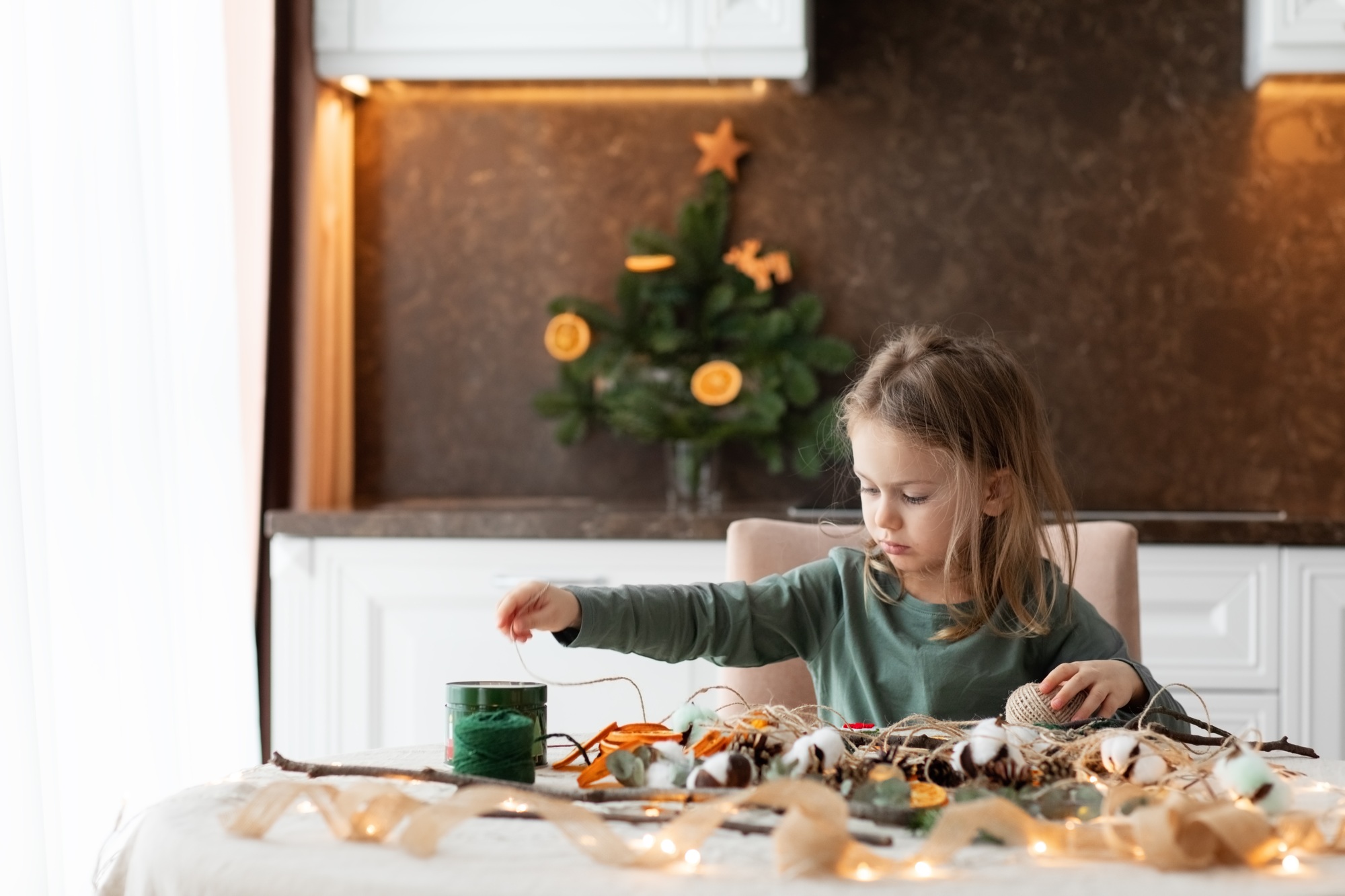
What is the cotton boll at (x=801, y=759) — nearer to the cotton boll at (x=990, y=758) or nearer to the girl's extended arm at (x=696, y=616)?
the cotton boll at (x=990, y=758)

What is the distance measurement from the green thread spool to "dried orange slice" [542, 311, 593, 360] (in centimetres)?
168

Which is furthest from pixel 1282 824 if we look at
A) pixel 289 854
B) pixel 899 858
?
pixel 289 854

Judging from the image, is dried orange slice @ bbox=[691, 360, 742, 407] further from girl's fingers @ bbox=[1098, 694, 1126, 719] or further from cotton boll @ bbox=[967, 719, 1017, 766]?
cotton boll @ bbox=[967, 719, 1017, 766]

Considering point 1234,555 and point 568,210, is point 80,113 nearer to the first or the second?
point 568,210

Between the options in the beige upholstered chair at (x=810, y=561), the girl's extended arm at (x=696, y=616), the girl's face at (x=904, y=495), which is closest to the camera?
the girl's extended arm at (x=696, y=616)

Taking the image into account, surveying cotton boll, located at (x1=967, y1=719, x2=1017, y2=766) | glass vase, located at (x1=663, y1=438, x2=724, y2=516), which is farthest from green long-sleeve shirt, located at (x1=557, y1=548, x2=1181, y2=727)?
glass vase, located at (x1=663, y1=438, x2=724, y2=516)

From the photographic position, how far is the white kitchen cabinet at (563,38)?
2.27m

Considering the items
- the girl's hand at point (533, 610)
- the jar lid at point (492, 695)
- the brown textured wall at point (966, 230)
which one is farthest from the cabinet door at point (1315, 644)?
the jar lid at point (492, 695)

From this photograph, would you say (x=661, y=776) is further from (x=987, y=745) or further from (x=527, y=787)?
(x=987, y=745)

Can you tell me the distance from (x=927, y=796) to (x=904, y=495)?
1.70ft

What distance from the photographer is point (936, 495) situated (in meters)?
1.27

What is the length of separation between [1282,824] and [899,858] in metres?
0.22

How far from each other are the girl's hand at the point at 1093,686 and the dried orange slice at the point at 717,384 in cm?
138

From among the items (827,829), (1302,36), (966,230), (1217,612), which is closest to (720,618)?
(827,829)
